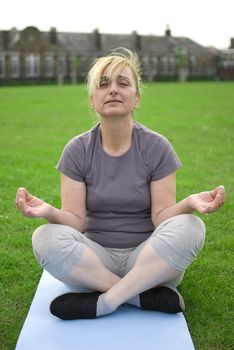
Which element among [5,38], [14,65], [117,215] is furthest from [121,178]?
[5,38]

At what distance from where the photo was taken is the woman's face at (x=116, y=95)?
3.20 meters

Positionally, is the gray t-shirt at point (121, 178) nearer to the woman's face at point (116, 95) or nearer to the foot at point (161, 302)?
the woman's face at point (116, 95)

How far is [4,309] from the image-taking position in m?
3.47

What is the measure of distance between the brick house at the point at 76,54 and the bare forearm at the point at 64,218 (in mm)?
55775

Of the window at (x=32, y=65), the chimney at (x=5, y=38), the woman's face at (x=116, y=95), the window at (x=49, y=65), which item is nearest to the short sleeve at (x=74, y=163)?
the woman's face at (x=116, y=95)

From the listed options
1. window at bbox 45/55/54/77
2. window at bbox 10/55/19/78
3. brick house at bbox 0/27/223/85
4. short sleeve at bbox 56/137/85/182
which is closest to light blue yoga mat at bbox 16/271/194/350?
short sleeve at bbox 56/137/85/182

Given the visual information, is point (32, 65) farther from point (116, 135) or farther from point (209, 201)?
point (209, 201)

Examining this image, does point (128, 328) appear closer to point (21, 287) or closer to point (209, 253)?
point (21, 287)

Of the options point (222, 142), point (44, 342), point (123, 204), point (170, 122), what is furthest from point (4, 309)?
point (170, 122)

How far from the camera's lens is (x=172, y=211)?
130 inches

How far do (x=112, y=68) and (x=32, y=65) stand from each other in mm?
63239

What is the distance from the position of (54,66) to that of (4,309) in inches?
2544

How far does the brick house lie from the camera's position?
208ft

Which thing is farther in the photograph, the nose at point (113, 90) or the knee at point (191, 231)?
the nose at point (113, 90)
